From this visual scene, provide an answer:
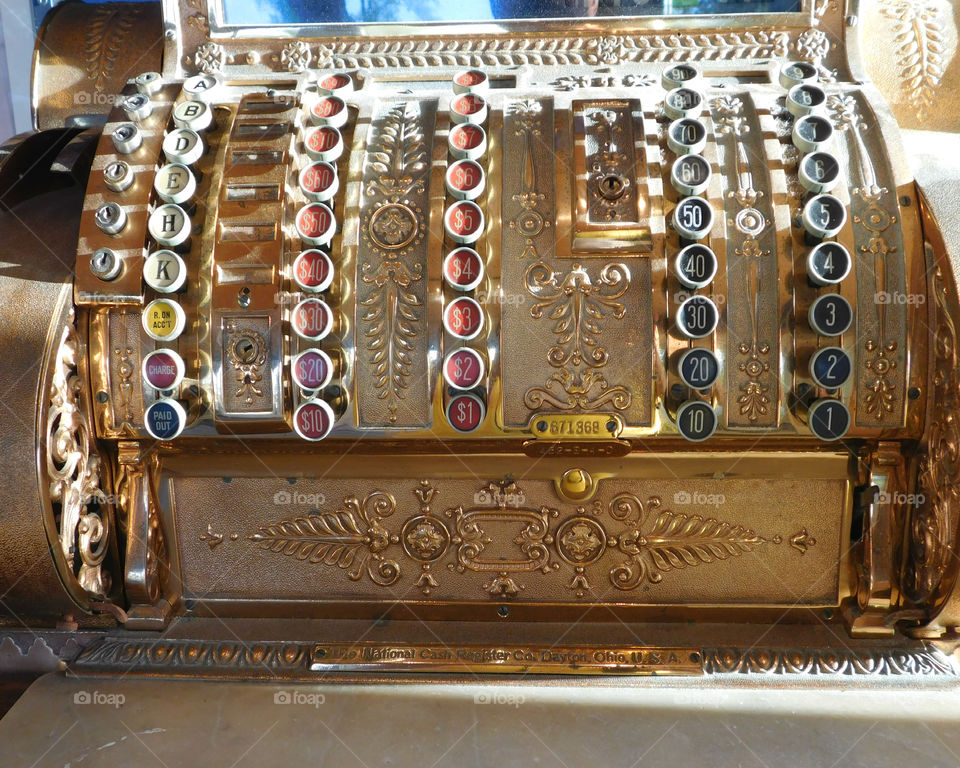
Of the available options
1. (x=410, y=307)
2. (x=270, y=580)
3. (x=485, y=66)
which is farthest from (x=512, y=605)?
(x=485, y=66)

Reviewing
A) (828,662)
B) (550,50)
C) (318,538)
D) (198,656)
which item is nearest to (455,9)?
(550,50)

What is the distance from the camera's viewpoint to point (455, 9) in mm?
2158

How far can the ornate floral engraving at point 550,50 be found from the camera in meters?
2.14

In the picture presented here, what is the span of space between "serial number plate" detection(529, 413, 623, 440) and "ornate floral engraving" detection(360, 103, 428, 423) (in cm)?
31

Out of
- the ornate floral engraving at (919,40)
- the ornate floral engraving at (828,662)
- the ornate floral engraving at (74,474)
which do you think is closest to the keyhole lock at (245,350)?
the ornate floral engraving at (74,474)

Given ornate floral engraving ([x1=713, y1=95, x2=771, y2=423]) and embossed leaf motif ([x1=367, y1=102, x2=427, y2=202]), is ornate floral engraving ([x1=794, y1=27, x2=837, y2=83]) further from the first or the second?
embossed leaf motif ([x1=367, y1=102, x2=427, y2=202])

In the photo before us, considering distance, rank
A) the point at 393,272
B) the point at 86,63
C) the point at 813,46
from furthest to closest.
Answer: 1. the point at 86,63
2. the point at 813,46
3. the point at 393,272

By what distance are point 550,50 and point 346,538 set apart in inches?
52.8

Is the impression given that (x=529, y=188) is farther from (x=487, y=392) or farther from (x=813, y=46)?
(x=813, y=46)

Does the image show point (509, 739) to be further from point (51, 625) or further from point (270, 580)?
point (51, 625)

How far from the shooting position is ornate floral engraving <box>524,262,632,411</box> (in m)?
1.80

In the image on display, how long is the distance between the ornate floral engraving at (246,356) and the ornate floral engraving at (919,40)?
6.02 feet

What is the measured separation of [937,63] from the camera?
2232 millimetres

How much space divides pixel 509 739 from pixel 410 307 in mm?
911
